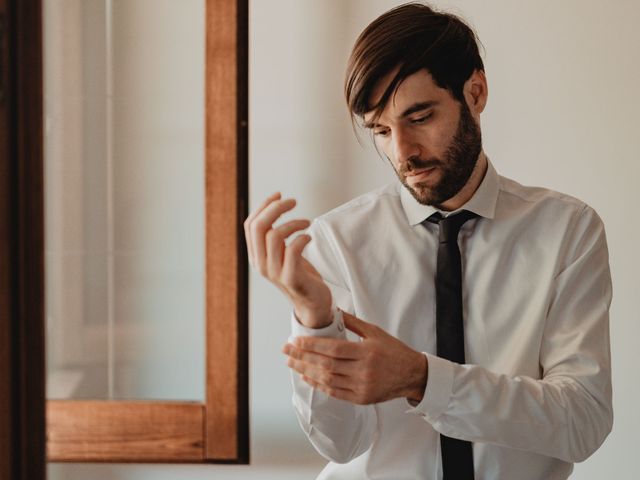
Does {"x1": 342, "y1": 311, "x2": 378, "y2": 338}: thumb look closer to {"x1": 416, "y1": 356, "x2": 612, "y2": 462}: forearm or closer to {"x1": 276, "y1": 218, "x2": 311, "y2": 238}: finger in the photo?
{"x1": 416, "y1": 356, "x2": 612, "y2": 462}: forearm

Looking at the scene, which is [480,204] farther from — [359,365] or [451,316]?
[359,365]

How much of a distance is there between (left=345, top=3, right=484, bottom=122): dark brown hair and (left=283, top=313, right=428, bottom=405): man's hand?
17.9 inches

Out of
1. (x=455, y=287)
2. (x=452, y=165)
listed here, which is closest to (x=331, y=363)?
(x=455, y=287)

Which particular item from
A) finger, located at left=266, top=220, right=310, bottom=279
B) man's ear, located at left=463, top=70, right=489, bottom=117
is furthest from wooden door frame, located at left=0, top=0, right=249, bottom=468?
finger, located at left=266, top=220, right=310, bottom=279

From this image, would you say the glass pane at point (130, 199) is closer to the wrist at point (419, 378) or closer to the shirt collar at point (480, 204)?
the shirt collar at point (480, 204)

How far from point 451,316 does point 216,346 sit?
0.62 meters

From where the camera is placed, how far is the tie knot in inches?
59.4

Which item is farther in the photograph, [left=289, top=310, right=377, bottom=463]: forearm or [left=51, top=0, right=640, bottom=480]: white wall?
[left=51, top=0, right=640, bottom=480]: white wall

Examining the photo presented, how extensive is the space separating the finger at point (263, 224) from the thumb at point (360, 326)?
0.61 ft

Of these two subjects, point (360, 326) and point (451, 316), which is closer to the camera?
point (360, 326)

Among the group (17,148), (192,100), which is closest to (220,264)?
(192,100)

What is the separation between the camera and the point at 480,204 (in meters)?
1.54

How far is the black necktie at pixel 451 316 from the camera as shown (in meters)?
1.43

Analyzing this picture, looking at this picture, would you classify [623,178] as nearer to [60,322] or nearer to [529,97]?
[529,97]
